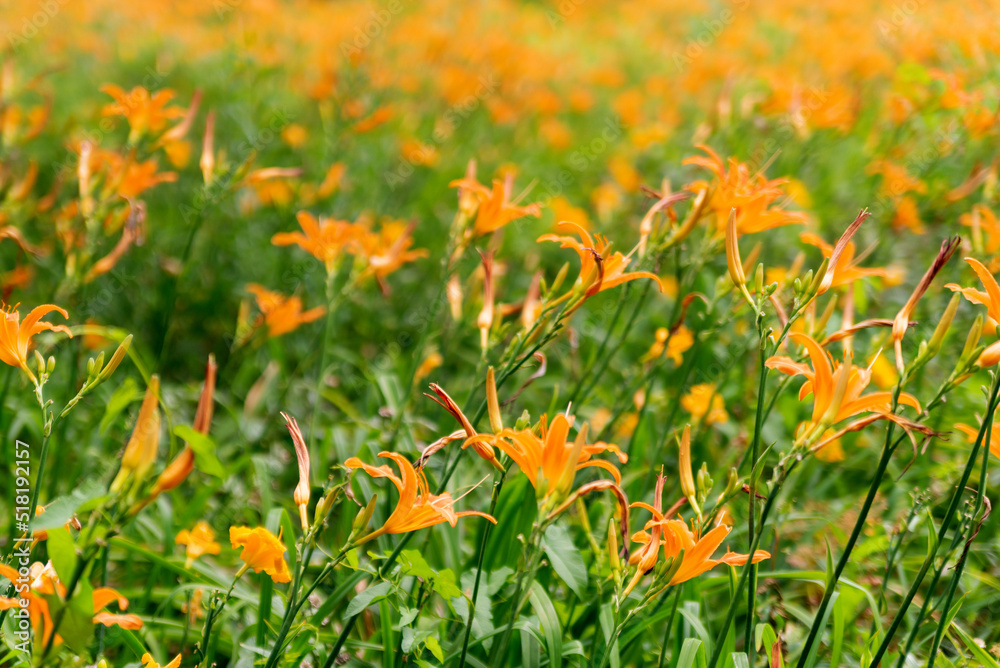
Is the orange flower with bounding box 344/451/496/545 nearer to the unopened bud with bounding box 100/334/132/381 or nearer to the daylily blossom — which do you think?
the unopened bud with bounding box 100/334/132/381

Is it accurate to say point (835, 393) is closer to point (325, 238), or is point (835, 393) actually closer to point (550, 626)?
point (550, 626)

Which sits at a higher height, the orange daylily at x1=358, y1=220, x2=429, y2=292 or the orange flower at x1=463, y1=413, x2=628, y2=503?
the orange flower at x1=463, y1=413, x2=628, y2=503

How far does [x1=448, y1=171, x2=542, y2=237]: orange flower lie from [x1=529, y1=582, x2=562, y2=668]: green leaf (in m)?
0.91

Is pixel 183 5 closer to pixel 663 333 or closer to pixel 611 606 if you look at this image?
pixel 663 333

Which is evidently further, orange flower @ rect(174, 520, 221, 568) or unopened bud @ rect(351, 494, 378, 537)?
orange flower @ rect(174, 520, 221, 568)

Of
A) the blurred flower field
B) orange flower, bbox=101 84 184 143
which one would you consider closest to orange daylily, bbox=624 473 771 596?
the blurred flower field

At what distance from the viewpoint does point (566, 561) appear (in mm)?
1507

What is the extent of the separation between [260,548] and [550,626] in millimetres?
593

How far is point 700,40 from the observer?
6750mm

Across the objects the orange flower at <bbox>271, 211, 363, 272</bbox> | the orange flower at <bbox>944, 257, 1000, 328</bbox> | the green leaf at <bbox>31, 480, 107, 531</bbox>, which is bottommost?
the orange flower at <bbox>271, 211, 363, 272</bbox>

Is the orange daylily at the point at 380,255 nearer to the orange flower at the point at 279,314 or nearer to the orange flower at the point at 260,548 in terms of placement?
the orange flower at the point at 279,314

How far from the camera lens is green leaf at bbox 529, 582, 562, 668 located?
56.5 inches

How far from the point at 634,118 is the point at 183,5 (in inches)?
201

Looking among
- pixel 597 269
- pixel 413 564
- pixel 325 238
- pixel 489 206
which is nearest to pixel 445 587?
pixel 413 564
